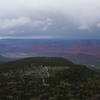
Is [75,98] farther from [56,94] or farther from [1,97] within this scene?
[1,97]

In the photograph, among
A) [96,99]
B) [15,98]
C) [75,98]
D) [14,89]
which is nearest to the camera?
[96,99]

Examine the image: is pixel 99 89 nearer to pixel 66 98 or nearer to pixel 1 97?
pixel 66 98

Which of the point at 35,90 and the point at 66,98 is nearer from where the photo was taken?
the point at 66,98

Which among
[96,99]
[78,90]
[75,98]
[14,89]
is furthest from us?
[14,89]

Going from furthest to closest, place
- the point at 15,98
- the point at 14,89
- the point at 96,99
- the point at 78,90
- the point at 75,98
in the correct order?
the point at 14,89, the point at 78,90, the point at 15,98, the point at 75,98, the point at 96,99

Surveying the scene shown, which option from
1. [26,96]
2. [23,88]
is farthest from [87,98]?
[23,88]

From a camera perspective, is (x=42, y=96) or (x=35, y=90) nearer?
(x=42, y=96)

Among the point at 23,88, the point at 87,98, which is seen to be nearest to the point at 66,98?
the point at 87,98

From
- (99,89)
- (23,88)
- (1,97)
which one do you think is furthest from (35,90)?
(99,89)
